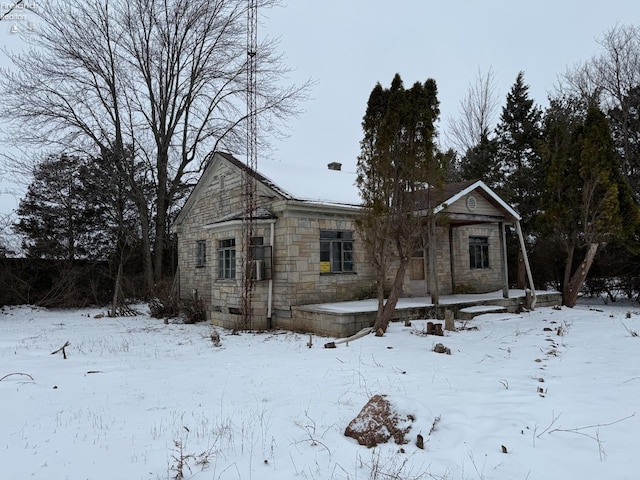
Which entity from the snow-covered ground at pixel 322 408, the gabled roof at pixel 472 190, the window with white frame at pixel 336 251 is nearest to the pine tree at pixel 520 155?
the gabled roof at pixel 472 190

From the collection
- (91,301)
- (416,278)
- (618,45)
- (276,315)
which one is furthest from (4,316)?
(618,45)

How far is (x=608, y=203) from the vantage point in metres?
12.4

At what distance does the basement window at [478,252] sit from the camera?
52.0ft

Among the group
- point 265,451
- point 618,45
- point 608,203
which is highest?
point 618,45

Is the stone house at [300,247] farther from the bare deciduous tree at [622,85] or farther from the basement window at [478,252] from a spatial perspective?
the bare deciduous tree at [622,85]

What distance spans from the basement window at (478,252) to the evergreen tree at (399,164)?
306 inches

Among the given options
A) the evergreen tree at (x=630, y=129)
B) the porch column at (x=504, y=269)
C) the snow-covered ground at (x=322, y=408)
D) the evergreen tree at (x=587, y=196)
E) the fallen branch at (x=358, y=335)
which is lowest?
the snow-covered ground at (x=322, y=408)

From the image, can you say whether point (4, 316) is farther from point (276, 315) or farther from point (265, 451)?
point (265, 451)

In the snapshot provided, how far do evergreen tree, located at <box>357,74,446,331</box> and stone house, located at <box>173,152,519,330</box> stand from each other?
1031 mm

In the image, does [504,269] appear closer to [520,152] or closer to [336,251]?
[336,251]

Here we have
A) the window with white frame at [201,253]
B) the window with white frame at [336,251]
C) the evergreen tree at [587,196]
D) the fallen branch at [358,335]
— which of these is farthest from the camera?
the window with white frame at [201,253]

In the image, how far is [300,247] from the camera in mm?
11492

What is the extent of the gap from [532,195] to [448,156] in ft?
50.2

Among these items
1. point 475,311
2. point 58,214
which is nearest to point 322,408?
point 475,311
